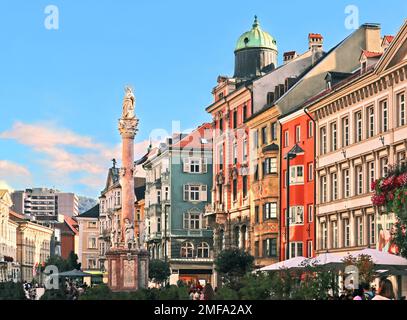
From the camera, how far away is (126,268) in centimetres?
6500

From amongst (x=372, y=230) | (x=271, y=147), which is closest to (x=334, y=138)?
(x=372, y=230)

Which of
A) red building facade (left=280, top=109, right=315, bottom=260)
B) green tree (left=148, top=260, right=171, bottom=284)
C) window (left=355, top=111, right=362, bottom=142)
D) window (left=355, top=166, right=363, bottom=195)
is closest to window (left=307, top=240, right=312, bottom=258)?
red building facade (left=280, top=109, right=315, bottom=260)

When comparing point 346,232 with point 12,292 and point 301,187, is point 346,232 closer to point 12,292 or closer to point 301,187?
point 301,187

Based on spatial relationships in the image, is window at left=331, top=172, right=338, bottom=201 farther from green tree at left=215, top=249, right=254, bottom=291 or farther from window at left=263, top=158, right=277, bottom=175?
window at left=263, top=158, right=277, bottom=175

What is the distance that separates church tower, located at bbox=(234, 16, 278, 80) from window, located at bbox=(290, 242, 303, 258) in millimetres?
28285

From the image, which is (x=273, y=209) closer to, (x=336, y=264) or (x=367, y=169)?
(x=367, y=169)

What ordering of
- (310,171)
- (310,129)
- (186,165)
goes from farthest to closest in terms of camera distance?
(186,165), (310,171), (310,129)

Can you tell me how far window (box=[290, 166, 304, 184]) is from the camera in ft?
230

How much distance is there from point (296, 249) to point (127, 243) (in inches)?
494

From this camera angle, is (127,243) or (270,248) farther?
(270,248)
